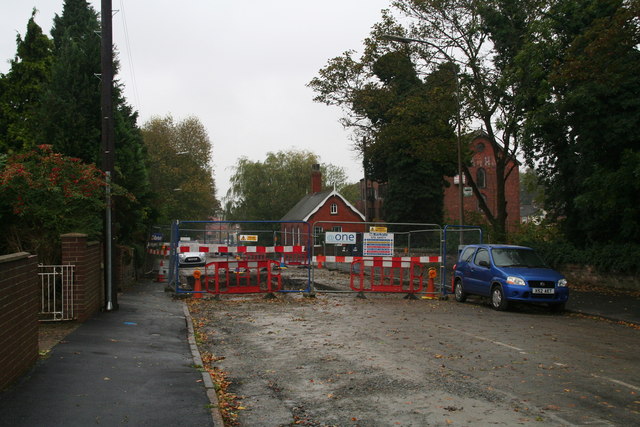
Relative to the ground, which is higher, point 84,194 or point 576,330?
point 84,194

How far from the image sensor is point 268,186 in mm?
79562

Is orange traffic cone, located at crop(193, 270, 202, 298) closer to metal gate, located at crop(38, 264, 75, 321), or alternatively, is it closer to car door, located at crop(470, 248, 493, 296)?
metal gate, located at crop(38, 264, 75, 321)

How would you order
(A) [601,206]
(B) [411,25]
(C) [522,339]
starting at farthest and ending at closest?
(B) [411,25] < (A) [601,206] < (C) [522,339]

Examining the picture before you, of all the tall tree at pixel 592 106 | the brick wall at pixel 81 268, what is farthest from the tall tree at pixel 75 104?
the tall tree at pixel 592 106

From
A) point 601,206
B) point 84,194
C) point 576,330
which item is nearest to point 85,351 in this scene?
point 84,194

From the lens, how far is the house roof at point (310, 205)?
66.0 m

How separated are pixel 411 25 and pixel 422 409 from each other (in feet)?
78.0

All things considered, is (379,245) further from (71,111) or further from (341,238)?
(71,111)

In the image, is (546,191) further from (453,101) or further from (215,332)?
(215,332)

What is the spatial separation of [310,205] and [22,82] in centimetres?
4382

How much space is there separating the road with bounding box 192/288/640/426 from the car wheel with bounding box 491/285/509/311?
2.03ft

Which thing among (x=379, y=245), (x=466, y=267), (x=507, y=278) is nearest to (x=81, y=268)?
(x=507, y=278)

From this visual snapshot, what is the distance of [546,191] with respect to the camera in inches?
1006

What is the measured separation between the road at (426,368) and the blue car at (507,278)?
650 mm
